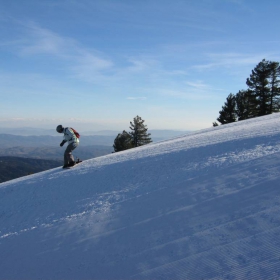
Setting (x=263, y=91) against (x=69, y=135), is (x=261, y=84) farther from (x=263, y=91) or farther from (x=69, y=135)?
(x=69, y=135)

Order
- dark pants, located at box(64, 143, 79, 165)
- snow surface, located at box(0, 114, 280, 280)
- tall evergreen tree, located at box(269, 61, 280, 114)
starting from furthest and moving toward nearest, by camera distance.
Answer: tall evergreen tree, located at box(269, 61, 280, 114) → dark pants, located at box(64, 143, 79, 165) → snow surface, located at box(0, 114, 280, 280)

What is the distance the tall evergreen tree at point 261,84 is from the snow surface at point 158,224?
32.7m

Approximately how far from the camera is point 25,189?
10508 millimetres

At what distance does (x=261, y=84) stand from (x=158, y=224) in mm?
38485

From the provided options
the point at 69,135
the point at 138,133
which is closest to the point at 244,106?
the point at 138,133

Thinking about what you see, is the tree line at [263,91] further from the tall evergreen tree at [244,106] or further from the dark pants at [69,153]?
the dark pants at [69,153]

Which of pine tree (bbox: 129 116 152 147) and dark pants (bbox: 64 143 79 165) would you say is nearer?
dark pants (bbox: 64 143 79 165)

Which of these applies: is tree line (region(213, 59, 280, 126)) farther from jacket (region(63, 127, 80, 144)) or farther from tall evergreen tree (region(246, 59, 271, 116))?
jacket (region(63, 127, 80, 144))

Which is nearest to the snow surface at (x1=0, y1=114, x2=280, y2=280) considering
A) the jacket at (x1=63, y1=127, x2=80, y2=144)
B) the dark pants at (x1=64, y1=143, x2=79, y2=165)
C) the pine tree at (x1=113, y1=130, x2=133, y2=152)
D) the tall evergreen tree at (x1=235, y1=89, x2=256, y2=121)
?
the dark pants at (x1=64, y1=143, x2=79, y2=165)

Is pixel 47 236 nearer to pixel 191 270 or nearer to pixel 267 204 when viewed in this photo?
pixel 191 270

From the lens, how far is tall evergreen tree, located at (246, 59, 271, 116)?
37.5 m

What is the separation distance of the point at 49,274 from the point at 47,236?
1446mm

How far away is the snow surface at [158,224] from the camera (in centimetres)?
448

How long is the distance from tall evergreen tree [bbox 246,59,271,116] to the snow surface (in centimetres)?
3267
